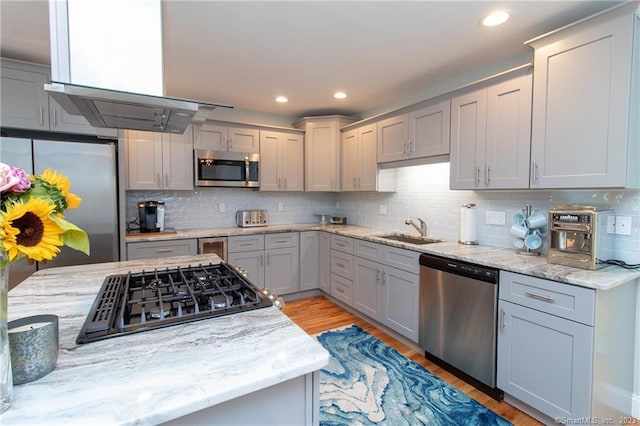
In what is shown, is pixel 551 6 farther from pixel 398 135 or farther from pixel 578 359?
pixel 578 359

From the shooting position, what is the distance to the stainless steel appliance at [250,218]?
3.96m

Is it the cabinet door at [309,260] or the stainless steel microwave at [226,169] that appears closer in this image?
the stainless steel microwave at [226,169]

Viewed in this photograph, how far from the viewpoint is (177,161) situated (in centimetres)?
349

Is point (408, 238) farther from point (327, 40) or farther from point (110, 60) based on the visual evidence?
point (110, 60)

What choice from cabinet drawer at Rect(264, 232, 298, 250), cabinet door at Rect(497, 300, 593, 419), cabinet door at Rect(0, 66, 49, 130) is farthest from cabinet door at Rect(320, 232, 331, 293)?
cabinet door at Rect(0, 66, 49, 130)

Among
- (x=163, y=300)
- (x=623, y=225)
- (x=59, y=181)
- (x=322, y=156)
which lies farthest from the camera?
(x=322, y=156)

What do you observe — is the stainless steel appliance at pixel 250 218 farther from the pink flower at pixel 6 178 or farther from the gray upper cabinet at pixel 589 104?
the pink flower at pixel 6 178

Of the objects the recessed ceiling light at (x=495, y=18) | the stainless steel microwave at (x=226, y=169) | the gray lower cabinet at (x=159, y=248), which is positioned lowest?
the gray lower cabinet at (x=159, y=248)

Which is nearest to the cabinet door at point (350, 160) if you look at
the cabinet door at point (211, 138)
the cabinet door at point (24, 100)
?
the cabinet door at point (211, 138)

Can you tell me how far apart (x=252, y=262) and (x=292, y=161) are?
4.79 ft

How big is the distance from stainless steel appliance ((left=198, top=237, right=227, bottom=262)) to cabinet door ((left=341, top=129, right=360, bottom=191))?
5.47 feet

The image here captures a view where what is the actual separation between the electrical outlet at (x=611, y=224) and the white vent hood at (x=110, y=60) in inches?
98.1

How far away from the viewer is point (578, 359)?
1.62 m

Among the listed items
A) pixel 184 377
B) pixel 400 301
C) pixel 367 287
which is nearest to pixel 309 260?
pixel 367 287
